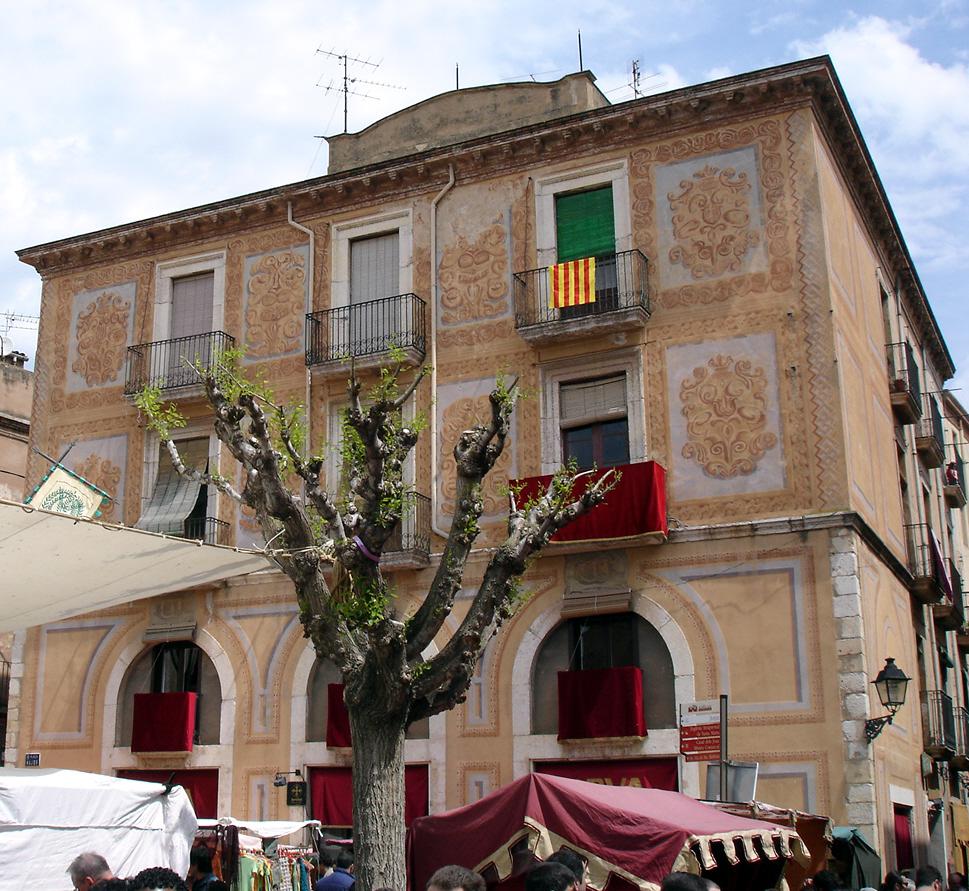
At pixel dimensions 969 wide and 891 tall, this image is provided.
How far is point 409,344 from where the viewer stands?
858 inches

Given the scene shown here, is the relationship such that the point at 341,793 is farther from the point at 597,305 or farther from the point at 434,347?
the point at 597,305

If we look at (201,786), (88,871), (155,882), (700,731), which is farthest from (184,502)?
(155,882)

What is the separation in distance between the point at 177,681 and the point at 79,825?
43.8ft

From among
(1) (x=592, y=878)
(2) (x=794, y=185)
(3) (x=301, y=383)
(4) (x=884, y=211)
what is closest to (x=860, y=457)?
(2) (x=794, y=185)

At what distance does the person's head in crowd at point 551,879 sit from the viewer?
621 centimetres

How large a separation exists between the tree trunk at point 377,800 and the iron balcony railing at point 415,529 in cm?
803

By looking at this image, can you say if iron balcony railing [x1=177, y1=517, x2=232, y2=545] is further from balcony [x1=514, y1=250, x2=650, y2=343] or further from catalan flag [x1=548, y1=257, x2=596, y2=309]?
catalan flag [x1=548, y1=257, x2=596, y2=309]

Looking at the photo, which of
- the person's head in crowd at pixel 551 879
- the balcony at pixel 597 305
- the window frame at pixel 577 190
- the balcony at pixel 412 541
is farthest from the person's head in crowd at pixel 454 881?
the window frame at pixel 577 190

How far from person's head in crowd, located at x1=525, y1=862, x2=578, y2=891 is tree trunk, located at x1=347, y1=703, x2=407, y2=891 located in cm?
622

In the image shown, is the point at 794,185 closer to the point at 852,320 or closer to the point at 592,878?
the point at 852,320

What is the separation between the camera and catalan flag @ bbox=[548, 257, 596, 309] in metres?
20.8

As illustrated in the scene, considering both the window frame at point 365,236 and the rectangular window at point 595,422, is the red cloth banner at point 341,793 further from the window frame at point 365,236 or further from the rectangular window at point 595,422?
the window frame at point 365,236

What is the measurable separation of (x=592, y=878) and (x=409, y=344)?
12940mm

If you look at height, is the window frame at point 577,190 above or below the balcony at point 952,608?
above
